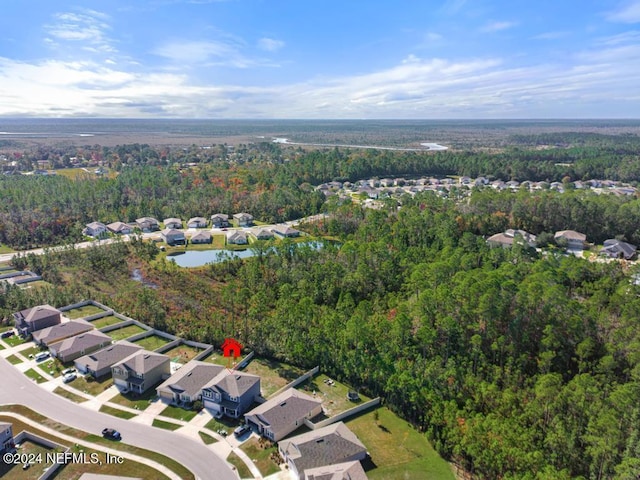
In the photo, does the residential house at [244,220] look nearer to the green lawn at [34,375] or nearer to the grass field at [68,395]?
the green lawn at [34,375]

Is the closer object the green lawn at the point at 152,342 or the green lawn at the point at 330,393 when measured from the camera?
the green lawn at the point at 330,393

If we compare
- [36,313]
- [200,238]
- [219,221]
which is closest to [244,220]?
[219,221]

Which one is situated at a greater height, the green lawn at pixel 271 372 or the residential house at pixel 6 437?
the residential house at pixel 6 437

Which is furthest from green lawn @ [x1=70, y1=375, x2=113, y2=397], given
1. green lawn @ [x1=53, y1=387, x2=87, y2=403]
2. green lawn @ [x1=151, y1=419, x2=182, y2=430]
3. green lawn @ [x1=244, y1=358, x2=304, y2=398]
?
green lawn @ [x1=244, y1=358, x2=304, y2=398]

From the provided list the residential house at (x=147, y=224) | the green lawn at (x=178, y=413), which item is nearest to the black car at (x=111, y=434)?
the green lawn at (x=178, y=413)

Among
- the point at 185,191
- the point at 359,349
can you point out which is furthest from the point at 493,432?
the point at 185,191

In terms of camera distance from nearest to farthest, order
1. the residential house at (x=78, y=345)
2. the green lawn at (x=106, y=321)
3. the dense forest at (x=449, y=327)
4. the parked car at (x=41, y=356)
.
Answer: the dense forest at (x=449, y=327) → the residential house at (x=78, y=345) → the parked car at (x=41, y=356) → the green lawn at (x=106, y=321)

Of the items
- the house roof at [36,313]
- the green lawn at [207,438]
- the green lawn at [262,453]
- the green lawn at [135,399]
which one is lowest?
the green lawn at [262,453]
